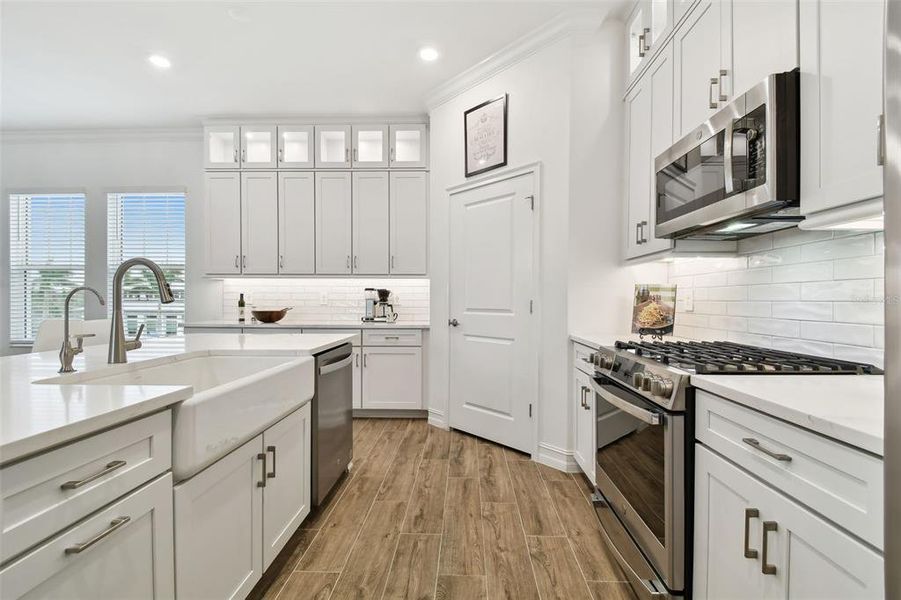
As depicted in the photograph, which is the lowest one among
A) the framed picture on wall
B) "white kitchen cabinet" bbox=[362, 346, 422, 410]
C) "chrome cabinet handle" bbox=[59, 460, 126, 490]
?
"white kitchen cabinet" bbox=[362, 346, 422, 410]

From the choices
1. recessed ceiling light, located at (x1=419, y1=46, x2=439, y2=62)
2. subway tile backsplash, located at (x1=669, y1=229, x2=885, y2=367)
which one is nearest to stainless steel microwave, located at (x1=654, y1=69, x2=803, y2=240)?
subway tile backsplash, located at (x1=669, y1=229, x2=885, y2=367)

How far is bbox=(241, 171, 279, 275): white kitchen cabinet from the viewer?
4.50 meters

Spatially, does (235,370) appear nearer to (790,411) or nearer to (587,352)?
(587,352)

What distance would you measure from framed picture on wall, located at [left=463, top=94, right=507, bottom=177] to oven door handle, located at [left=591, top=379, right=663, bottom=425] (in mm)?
2031

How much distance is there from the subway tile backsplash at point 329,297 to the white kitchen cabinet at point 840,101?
12.1 feet

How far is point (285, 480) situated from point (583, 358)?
1769mm

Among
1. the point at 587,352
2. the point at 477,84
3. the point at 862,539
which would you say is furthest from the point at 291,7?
the point at 862,539

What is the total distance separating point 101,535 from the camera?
2.98 ft

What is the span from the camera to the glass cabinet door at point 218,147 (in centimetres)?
452

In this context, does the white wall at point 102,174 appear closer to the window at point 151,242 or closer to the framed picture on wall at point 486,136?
the window at point 151,242

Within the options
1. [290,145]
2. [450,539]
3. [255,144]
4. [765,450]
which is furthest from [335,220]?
[765,450]

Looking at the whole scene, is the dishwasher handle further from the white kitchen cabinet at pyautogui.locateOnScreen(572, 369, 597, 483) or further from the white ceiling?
the white ceiling

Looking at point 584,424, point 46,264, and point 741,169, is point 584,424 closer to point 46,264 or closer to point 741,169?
point 741,169

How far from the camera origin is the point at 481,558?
191 centimetres
